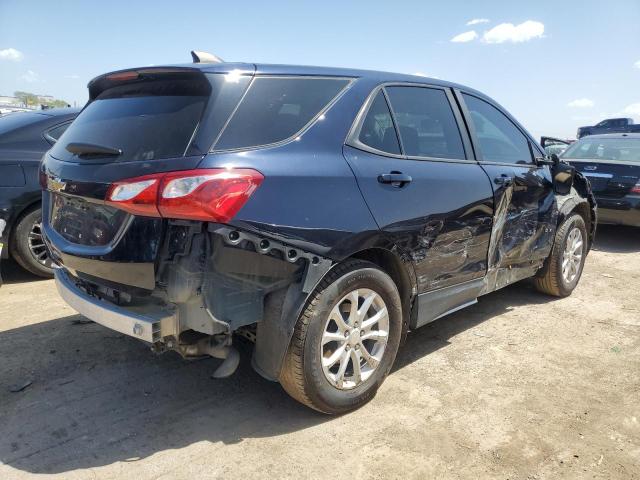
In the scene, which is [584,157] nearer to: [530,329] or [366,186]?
[530,329]

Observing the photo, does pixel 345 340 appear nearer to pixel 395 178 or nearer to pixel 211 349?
pixel 211 349

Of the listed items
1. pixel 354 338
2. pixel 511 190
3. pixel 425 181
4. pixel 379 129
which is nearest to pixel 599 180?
pixel 511 190

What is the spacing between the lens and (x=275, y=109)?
2578mm

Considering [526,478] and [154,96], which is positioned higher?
[154,96]

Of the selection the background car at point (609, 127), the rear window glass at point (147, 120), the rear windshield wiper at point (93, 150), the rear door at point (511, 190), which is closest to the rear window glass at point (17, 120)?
the rear window glass at point (147, 120)

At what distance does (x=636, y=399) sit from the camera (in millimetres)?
3150

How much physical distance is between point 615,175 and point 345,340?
6328 mm

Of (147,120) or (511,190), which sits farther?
(511,190)

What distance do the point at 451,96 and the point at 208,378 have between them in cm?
257

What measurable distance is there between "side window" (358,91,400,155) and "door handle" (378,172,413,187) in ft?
0.55

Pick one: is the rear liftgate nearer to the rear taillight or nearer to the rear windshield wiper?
the rear taillight

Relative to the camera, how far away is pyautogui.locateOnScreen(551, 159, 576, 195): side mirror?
471 cm

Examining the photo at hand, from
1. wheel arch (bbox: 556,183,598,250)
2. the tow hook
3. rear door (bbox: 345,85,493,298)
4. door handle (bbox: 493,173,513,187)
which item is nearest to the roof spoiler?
rear door (bbox: 345,85,493,298)

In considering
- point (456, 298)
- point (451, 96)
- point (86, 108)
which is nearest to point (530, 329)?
point (456, 298)
